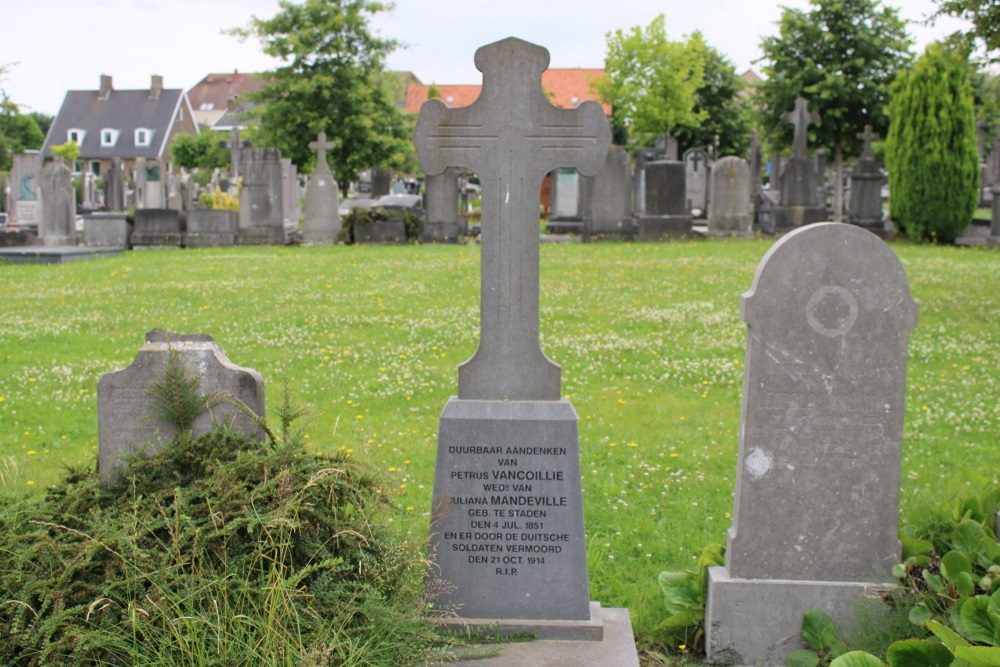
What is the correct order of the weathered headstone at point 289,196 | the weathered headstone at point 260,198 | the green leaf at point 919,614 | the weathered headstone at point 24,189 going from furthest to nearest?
1. the weathered headstone at point 24,189
2. the weathered headstone at point 289,196
3. the weathered headstone at point 260,198
4. the green leaf at point 919,614

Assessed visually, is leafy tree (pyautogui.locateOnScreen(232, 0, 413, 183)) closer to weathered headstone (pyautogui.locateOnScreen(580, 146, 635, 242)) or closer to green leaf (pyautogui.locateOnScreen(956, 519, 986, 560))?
weathered headstone (pyautogui.locateOnScreen(580, 146, 635, 242))

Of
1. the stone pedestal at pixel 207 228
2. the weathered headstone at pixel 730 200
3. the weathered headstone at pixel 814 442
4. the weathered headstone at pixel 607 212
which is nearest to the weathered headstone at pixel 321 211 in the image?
the stone pedestal at pixel 207 228

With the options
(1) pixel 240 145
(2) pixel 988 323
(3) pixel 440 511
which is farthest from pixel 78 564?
(1) pixel 240 145

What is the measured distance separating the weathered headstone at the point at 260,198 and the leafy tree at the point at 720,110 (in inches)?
1379

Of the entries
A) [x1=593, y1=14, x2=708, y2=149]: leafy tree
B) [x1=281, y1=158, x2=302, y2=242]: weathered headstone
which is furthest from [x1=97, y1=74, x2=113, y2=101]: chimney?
[x1=281, y1=158, x2=302, y2=242]: weathered headstone

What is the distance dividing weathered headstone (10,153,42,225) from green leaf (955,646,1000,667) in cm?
3520

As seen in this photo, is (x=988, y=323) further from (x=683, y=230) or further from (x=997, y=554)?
(x=683, y=230)

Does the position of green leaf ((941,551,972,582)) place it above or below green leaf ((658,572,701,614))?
above

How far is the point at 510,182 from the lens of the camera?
4598mm

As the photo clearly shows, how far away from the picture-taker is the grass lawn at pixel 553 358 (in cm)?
617

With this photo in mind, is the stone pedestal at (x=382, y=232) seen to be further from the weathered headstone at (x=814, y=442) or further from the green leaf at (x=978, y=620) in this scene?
the green leaf at (x=978, y=620)

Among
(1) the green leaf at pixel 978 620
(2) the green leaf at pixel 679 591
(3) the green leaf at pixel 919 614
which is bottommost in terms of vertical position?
(2) the green leaf at pixel 679 591

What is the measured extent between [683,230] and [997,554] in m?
21.7

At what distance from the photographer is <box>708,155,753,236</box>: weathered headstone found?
25688mm
